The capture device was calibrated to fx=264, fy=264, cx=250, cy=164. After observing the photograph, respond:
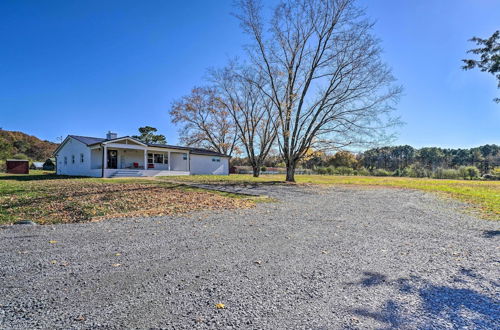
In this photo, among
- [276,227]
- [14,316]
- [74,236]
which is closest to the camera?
[14,316]

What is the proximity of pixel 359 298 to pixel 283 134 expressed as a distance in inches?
730

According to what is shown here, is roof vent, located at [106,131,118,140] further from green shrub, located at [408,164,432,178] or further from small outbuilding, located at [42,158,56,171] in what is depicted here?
green shrub, located at [408,164,432,178]

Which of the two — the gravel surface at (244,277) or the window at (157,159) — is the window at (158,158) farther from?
the gravel surface at (244,277)

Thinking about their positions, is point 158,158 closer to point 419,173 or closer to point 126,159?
point 126,159

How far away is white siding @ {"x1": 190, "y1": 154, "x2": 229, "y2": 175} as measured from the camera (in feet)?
96.7

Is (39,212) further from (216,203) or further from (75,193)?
(216,203)

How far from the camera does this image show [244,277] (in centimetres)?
323

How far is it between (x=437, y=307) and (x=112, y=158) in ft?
87.4

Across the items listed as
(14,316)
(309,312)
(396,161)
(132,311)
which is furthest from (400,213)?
(396,161)

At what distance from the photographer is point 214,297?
2705 mm

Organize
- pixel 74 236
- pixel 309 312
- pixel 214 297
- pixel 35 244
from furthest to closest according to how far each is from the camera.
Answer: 1. pixel 74 236
2. pixel 35 244
3. pixel 214 297
4. pixel 309 312

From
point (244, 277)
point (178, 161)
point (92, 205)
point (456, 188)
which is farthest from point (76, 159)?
point (456, 188)

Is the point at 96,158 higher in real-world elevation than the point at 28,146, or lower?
lower

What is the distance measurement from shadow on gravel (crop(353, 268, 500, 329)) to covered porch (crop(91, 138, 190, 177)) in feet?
71.8
